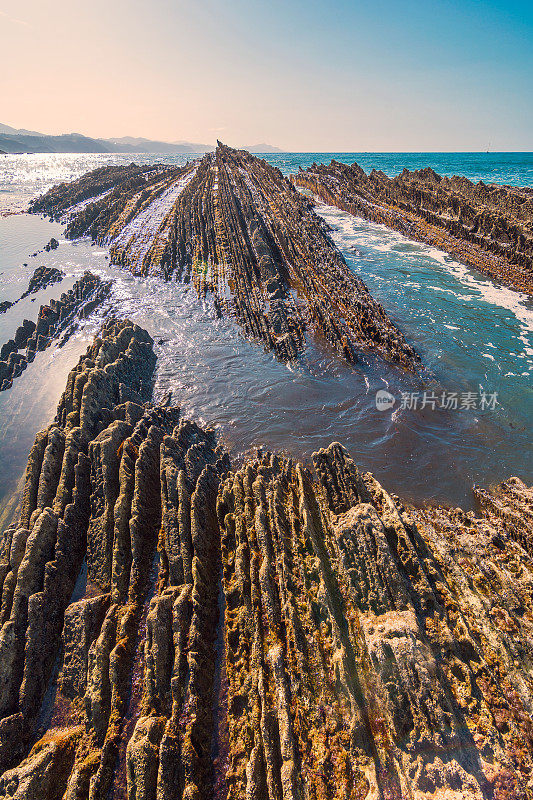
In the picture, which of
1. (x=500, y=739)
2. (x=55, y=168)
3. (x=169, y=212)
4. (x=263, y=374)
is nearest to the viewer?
(x=500, y=739)

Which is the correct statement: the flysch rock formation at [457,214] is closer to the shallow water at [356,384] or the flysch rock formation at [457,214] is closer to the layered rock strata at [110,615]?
the shallow water at [356,384]

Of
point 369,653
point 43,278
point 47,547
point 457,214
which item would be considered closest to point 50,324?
point 43,278

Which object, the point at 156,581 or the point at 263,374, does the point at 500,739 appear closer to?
the point at 156,581

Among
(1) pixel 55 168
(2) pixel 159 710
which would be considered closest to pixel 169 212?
(2) pixel 159 710

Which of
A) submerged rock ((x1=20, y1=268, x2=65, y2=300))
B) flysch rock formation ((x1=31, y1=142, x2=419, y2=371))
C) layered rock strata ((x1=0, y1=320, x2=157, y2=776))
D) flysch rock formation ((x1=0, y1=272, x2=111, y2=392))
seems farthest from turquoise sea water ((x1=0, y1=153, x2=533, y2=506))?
layered rock strata ((x1=0, y1=320, x2=157, y2=776))

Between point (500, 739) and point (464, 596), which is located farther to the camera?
point (464, 596)

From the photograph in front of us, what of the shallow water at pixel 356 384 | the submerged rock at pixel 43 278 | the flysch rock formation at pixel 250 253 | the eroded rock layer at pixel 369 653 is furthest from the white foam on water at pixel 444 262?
the submerged rock at pixel 43 278

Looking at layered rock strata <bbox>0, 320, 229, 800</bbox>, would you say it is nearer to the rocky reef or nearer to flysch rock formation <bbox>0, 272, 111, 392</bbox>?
the rocky reef

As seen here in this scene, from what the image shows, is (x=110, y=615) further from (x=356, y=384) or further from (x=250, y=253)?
(x=250, y=253)
